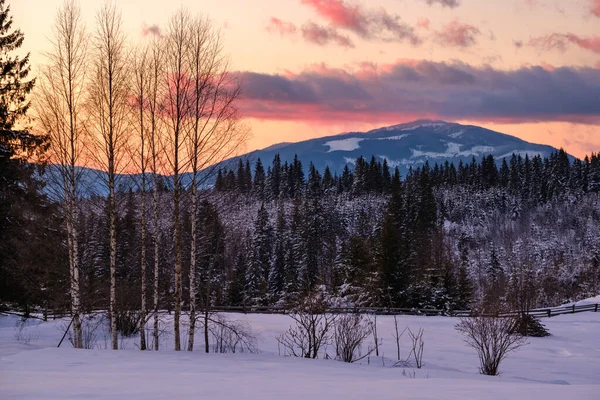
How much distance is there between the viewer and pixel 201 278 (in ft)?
164

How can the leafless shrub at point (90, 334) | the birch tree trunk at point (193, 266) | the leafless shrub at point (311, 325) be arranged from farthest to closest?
the leafless shrub at point (90, 334) → the birch tree trunk at point (193, 266) → the leafless shrub at point (311, 325)

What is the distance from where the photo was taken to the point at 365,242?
48.3m

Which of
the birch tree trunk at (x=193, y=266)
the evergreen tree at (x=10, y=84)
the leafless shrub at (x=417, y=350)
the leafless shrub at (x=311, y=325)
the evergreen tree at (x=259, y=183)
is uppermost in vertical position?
the evergreen tree at (x=259, y=183)

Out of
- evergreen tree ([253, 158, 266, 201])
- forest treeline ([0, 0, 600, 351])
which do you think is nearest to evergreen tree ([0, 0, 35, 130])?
forest treeline ([0, 0, 600, 351])

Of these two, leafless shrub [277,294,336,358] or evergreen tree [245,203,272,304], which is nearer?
leafless shrub [277,294,336,358]

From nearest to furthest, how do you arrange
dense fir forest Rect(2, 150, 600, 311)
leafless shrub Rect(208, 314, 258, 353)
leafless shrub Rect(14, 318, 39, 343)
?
leafless shrub Rect(208, 314, 258, 353), leafless shrub Rect(14, 318, 39, 343), dense fir forest Rect(2, 150, 600, 311)

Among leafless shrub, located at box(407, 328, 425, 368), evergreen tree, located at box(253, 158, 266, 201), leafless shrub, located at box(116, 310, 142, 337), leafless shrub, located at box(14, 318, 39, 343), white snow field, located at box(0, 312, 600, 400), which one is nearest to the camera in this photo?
white snow field, located at box(0, 312, 600, 400)

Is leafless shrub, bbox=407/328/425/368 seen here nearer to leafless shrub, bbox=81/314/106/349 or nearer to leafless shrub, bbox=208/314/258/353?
leafless shrub, bbox=208/314/258/353

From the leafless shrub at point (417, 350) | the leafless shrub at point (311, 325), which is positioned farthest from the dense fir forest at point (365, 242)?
the leafless shrub at point (417, 350)

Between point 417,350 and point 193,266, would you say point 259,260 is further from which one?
point 193,266

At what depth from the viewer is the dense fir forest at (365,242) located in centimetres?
2423

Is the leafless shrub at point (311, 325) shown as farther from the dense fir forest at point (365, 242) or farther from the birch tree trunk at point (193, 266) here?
the birch tree trunk at point (193, 266)

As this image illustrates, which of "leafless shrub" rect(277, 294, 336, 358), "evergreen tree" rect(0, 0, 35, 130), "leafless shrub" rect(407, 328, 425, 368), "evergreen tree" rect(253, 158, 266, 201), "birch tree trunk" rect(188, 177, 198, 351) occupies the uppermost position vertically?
"evergreen tree" rect(253, 158, 266, 201)

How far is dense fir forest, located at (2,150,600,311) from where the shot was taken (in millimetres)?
24234
